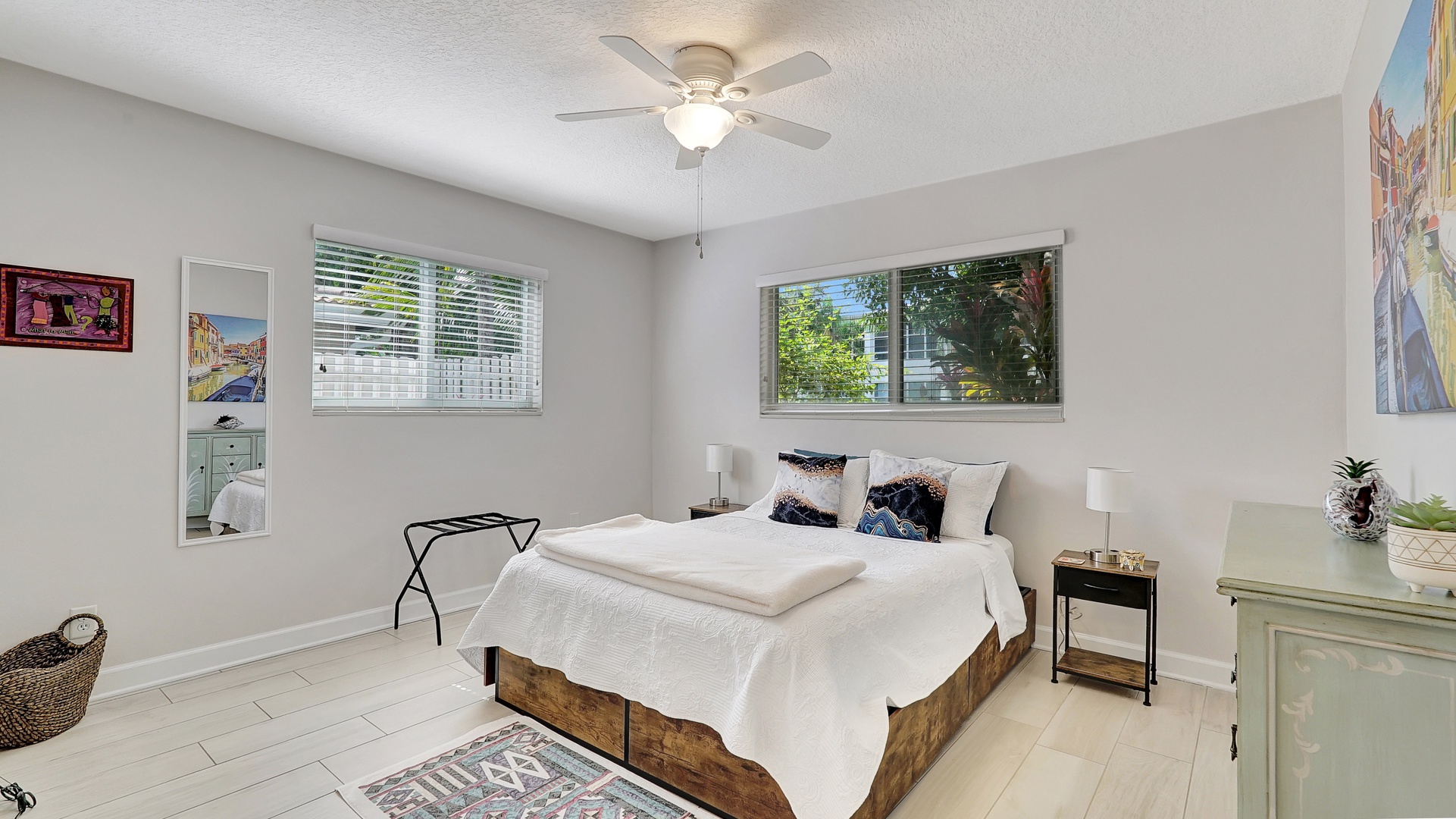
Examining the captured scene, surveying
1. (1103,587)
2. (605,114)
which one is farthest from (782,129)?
(1103,587)

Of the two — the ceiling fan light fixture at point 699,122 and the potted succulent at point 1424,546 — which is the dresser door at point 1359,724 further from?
the ceiling fan light fixture at point 699,122

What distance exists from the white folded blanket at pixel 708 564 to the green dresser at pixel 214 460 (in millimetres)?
1596

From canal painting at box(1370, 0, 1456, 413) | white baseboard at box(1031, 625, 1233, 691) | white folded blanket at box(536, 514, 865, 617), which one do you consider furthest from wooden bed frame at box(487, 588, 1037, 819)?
canal painting at box(1370, 0, 1456, 413)

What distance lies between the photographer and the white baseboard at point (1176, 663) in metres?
3.06

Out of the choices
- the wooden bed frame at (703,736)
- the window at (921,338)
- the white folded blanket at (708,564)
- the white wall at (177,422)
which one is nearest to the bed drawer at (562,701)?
the wooden bed frame at (703,736)

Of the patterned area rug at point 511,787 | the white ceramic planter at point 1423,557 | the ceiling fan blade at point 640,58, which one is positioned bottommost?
the patterned area rug at point 511,787

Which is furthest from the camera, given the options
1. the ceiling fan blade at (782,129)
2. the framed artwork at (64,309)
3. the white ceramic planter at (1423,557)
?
the framed artwork at (64,309)

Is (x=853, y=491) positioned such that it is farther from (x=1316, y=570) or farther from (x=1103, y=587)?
(x=1316, y=570)

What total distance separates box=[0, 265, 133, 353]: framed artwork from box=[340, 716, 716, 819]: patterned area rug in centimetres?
222

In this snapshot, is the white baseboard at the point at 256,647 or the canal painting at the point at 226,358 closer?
the white baseboard at the point at 256,647

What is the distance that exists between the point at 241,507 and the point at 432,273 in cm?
162

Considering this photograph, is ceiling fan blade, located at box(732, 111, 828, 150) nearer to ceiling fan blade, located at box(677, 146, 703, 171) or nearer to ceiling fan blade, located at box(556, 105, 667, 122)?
ceiling fan blade, located at box(677, 146, 703, 171)

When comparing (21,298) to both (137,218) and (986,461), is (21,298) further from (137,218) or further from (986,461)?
(986,461)

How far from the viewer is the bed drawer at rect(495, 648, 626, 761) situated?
236cm
